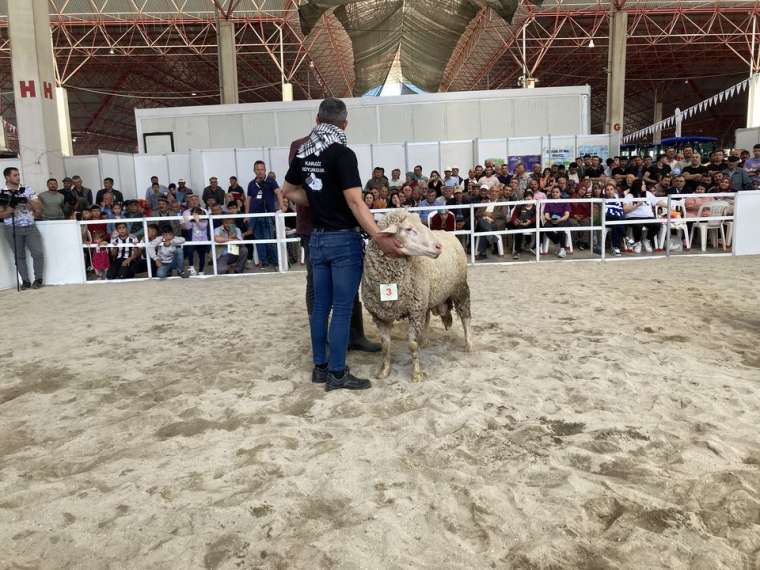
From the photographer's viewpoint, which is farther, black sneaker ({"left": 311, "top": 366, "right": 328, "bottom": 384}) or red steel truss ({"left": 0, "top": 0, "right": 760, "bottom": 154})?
red steel truss ({"left": 0, "top": 0, "right": 760, "bottom": 154})

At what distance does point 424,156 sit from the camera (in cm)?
1374

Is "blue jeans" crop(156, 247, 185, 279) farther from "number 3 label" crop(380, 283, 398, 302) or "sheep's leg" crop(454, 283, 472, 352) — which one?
"number 3 label" crop(380, 283, 398, 302)

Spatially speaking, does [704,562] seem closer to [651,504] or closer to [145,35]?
[651,504]

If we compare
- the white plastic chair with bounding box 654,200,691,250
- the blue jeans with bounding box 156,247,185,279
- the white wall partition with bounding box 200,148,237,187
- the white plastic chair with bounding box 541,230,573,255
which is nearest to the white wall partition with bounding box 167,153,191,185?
the white wall partition with bounding box 200,148,237,187

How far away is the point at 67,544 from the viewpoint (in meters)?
2.27

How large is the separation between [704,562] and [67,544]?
242cm

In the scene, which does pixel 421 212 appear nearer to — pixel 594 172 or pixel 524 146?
pixel 594 172

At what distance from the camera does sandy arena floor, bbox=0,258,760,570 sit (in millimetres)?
2211

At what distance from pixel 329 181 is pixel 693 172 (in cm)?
977

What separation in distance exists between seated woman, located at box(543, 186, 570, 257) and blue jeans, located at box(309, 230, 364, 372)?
7031 mm

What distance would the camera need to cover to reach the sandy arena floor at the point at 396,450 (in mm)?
2211

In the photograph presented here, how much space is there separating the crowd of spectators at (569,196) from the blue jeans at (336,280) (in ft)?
19.3

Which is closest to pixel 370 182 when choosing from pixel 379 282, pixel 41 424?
pixel 379 282

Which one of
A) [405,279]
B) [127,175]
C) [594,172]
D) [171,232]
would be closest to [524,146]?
[594,172]
